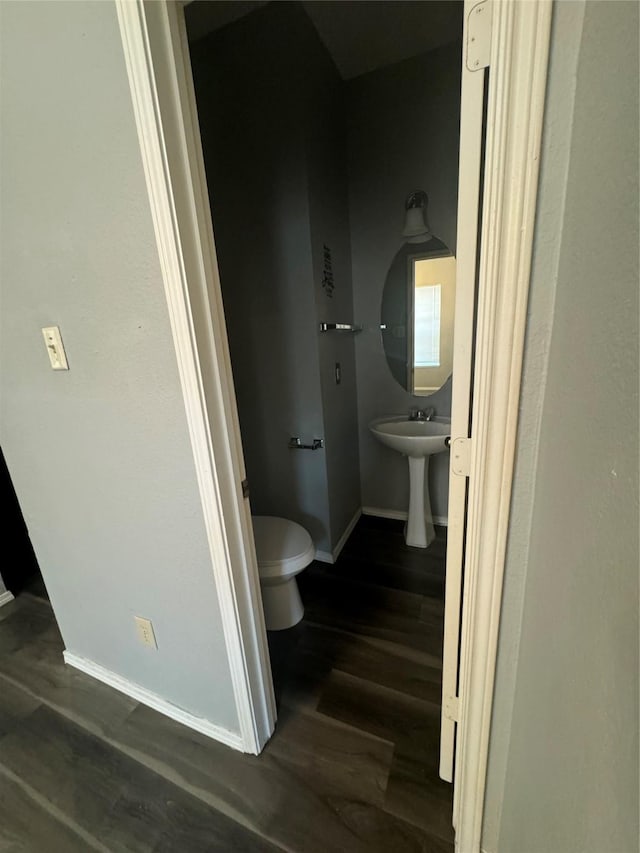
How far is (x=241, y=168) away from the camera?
1704 millimetres

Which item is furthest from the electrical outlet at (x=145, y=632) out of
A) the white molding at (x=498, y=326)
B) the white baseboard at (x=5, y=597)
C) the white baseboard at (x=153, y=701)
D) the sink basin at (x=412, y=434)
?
the sink basin at (x=412, y=434)

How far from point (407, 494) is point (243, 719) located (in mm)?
1582

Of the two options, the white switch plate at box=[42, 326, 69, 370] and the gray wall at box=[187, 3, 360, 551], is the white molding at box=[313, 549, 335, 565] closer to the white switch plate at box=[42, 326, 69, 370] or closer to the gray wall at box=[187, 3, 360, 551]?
the gray wall at box=[187, 3, 360, 551]

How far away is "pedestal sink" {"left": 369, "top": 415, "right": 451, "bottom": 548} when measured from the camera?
1.97 meters

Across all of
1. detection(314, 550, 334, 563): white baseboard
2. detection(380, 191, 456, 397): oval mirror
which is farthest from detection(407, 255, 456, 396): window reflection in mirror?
detection(314, 550, 334, 563): white baseboard

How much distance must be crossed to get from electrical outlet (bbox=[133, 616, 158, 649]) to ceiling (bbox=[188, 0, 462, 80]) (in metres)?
2.40

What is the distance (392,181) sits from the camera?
198cm

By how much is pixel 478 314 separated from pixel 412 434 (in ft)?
5.10

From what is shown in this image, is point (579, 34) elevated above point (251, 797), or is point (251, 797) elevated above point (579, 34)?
point (579, 34)

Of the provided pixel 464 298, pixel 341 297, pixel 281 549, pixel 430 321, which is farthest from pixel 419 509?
pixel 464 298

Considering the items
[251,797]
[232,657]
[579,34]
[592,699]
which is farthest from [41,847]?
[579,34]

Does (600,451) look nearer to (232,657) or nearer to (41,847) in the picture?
(232,657)

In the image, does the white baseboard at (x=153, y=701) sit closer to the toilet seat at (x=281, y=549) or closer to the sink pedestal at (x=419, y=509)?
the toilet seat at (x=281, y=549)

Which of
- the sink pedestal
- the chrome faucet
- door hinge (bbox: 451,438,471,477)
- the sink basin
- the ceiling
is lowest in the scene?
the sink pedestal
